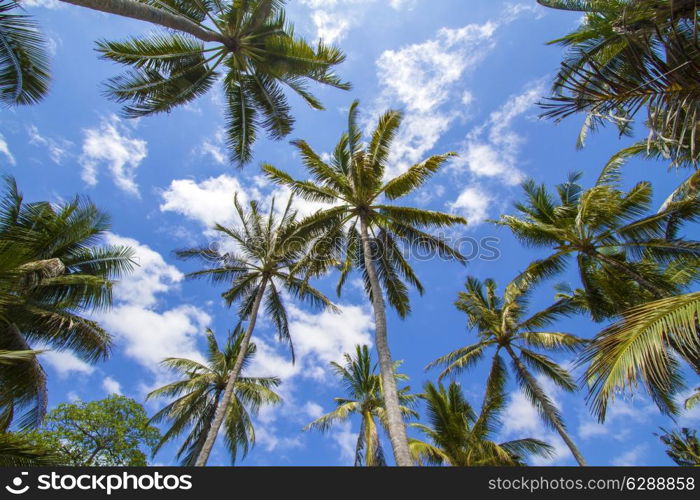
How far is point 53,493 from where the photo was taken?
465cm

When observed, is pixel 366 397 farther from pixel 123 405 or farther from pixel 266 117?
pixel 266 117

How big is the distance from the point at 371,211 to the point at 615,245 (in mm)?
8406

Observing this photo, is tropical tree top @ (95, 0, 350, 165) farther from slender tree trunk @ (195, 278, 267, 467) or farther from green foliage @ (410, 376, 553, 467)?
green foliage @ (410, 376, 553, 467)

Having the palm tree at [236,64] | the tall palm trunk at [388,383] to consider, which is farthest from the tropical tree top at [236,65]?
the tall palm trunk at [388,383]

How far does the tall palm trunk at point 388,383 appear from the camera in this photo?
7.99m

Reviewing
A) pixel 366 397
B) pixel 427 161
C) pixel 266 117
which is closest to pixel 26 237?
pixel 266 117

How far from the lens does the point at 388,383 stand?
921cm

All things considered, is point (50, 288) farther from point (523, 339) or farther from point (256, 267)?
point (523, 339)

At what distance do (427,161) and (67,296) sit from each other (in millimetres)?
12160

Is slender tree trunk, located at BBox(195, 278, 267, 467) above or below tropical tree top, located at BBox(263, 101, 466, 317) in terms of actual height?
below

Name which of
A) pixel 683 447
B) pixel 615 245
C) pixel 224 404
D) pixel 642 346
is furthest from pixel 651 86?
pixel 683 447

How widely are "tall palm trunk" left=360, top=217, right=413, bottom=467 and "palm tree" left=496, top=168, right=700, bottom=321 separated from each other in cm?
545

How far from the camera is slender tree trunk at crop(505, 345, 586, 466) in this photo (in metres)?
13.1

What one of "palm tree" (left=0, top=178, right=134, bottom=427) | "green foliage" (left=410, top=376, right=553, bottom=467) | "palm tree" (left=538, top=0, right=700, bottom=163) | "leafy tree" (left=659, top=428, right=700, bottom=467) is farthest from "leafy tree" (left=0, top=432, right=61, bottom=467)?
"leafy tree" (left=659, top=428, right=700, bottom=467)
